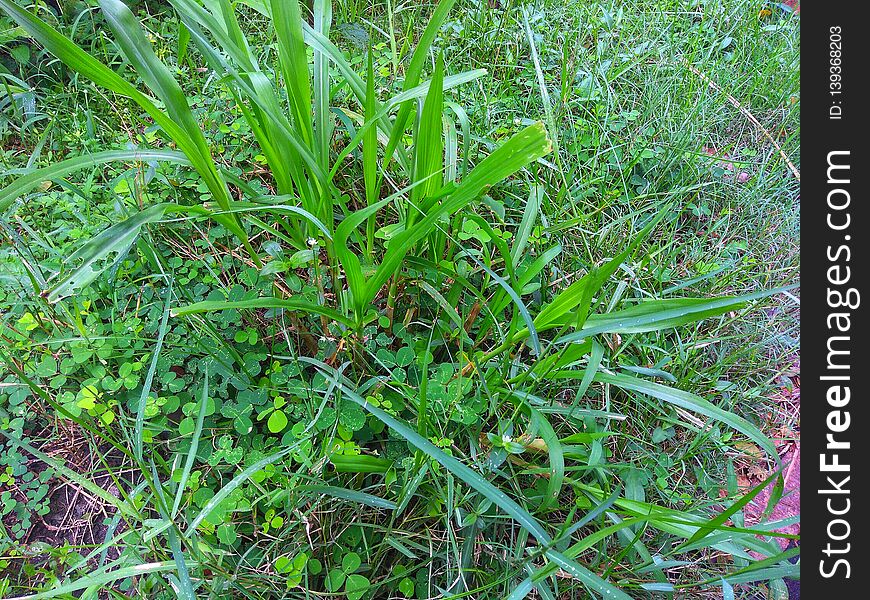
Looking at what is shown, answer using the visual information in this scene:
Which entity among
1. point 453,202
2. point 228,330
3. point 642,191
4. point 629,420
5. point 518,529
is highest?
point 453,202

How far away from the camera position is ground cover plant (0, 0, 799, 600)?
3.53ft

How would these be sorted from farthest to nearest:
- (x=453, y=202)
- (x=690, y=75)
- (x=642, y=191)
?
(x=690, y=75) < (x=642, y=191) < (x=453, y=202)

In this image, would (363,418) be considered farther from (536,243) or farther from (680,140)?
(680,140)

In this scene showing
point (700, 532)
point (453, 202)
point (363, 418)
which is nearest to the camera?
point (700, 532)

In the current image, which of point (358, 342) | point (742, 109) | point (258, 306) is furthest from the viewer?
point (742, 109)

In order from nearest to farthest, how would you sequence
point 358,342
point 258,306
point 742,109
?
1. point 258,306
2. point 358,342
3. point 742,109

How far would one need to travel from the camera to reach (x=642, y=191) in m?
1.84

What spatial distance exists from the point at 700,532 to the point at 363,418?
68 cm

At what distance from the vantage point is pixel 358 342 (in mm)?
1272
